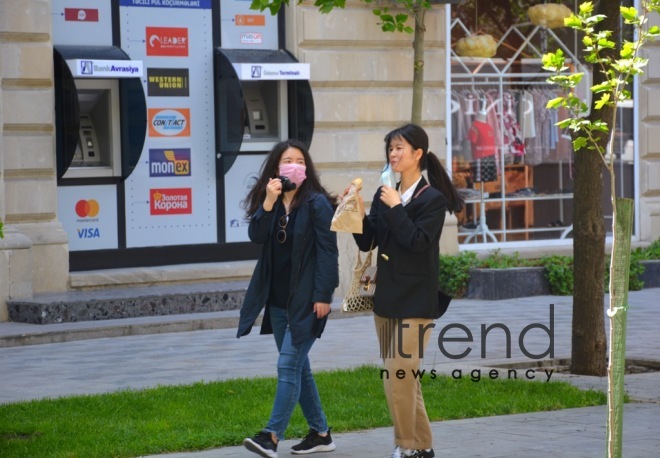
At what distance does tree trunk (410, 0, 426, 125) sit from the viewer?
50.2 ft

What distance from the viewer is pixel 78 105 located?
14.4m

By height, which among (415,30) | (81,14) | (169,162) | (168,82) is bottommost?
(169,162)

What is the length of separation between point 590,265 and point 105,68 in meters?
6.29

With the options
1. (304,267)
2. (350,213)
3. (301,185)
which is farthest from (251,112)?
(350,213)

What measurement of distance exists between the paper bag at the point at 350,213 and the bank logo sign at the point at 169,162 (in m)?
8.67

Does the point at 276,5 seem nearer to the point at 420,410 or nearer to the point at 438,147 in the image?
the point at 420,410

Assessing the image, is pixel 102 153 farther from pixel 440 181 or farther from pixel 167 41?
pixel 440 181

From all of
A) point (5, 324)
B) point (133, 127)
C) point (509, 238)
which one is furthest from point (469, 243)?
point (5, 324)

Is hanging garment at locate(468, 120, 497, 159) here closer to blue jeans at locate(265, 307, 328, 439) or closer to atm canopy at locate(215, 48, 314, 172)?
atm canopy at locate(215, 48, 314, 172)

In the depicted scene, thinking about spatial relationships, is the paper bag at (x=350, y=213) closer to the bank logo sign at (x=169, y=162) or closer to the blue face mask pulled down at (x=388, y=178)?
the blue face mask pulled down at (x=388, y=178)

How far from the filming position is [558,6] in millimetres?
18016

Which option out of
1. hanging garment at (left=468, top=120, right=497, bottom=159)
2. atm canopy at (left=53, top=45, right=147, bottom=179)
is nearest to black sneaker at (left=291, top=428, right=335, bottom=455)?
atm canopy at (left=53, top=45, right=147, bottom=179)

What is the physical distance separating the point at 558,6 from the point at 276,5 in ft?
28.5

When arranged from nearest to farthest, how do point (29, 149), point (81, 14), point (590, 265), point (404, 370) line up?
point (404, 370) < point (590, 265) < point (29, 149) < point (81, 14)
